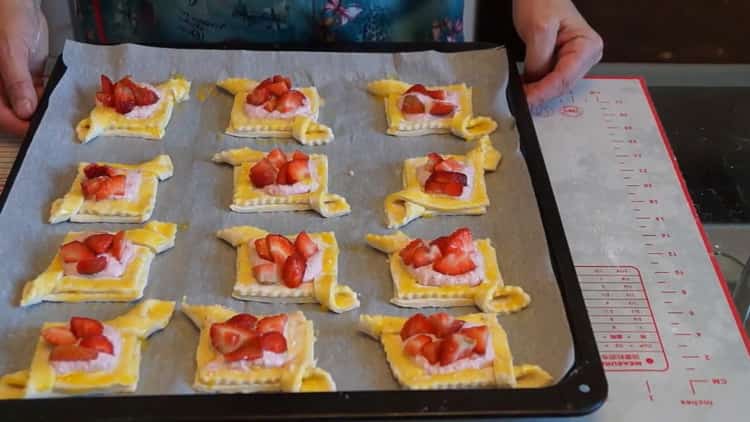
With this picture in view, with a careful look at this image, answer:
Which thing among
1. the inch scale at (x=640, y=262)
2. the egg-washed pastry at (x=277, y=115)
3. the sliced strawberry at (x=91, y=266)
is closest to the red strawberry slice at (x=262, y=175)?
the egg-washed pastry at (x=277, y=115)

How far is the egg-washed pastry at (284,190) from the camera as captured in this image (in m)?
1.79

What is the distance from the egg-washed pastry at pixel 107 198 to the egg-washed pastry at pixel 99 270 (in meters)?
0.08

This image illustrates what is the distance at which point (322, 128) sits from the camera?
198cm

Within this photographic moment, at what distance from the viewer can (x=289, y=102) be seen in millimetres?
1992

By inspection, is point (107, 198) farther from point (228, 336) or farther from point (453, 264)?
point (453, 264)

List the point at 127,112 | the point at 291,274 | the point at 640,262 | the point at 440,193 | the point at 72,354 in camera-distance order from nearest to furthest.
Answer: the point at 72,354
the point at 291,274
the point at 640,262
the point at 440,193
the point at 127,112

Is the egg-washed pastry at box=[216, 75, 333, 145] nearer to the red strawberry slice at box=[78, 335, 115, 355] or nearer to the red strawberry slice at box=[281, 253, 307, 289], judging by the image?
the red strawberry slice at box=[281, 253, 307, 289]

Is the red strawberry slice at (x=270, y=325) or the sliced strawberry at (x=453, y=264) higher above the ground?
the sliced strawberry at (x=453, y=264)

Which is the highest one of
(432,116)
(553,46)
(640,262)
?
(553,46)

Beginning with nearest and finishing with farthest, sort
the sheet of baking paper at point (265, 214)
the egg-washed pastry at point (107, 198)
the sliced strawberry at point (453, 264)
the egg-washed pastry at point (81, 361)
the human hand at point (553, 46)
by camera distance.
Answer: the egg-washed pastry at point (81, 361)
the sheet of baking paper at point (265, 214)
the sliced strawberry at point (453, 264)
the egg-washed pastry at point (107, 198)
the human hand at point (553, 46)

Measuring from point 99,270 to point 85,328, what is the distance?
0.17m

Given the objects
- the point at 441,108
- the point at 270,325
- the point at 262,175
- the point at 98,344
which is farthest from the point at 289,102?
the point at 98,344

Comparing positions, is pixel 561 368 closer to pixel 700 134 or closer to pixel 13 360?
pixel 13 360

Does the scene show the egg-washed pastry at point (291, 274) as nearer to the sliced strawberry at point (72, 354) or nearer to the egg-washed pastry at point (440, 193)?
the egg-washed pastry at point (440, 193)
